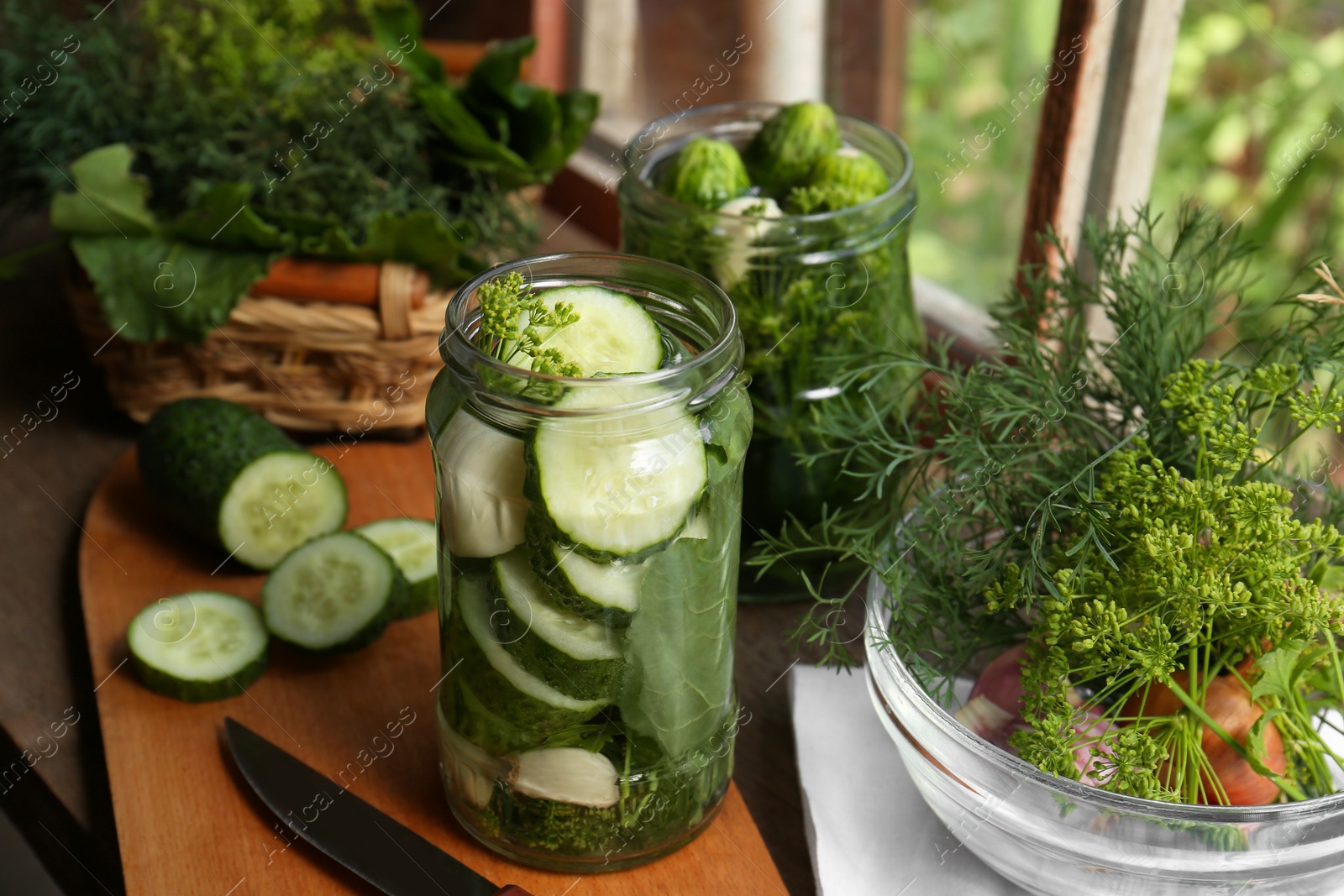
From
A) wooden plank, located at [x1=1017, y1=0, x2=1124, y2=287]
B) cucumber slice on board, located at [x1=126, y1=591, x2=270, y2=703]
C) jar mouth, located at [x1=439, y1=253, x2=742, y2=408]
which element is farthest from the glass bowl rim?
cucumber slice on board, located at [x1=126, y1=591, x2=270, y2=703]

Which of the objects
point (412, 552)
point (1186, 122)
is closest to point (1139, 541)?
point (412, 552)

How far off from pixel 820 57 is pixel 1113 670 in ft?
3.46

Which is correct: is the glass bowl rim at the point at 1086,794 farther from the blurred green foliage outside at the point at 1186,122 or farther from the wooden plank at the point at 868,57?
the wooden plank at the point at 868,57

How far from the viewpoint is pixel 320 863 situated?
793mm

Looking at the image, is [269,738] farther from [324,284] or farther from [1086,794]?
[1086,794]

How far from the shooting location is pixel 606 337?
2.27 feet

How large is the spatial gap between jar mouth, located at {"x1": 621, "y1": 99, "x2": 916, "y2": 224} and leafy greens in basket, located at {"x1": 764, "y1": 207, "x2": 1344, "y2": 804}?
0.13 meters

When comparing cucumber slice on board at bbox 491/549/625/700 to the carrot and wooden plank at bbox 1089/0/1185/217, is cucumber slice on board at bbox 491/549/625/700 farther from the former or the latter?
wooden plank at bbox 1089/0/1185/217

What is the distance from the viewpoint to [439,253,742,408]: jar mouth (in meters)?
0.63

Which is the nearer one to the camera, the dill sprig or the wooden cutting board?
the dill sprig

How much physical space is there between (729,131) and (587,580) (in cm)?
53

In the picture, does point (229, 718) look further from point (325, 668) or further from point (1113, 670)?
point (1113, 670)

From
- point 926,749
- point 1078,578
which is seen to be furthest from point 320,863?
point 1078,578

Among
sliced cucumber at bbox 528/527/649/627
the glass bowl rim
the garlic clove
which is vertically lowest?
the garlic clove
